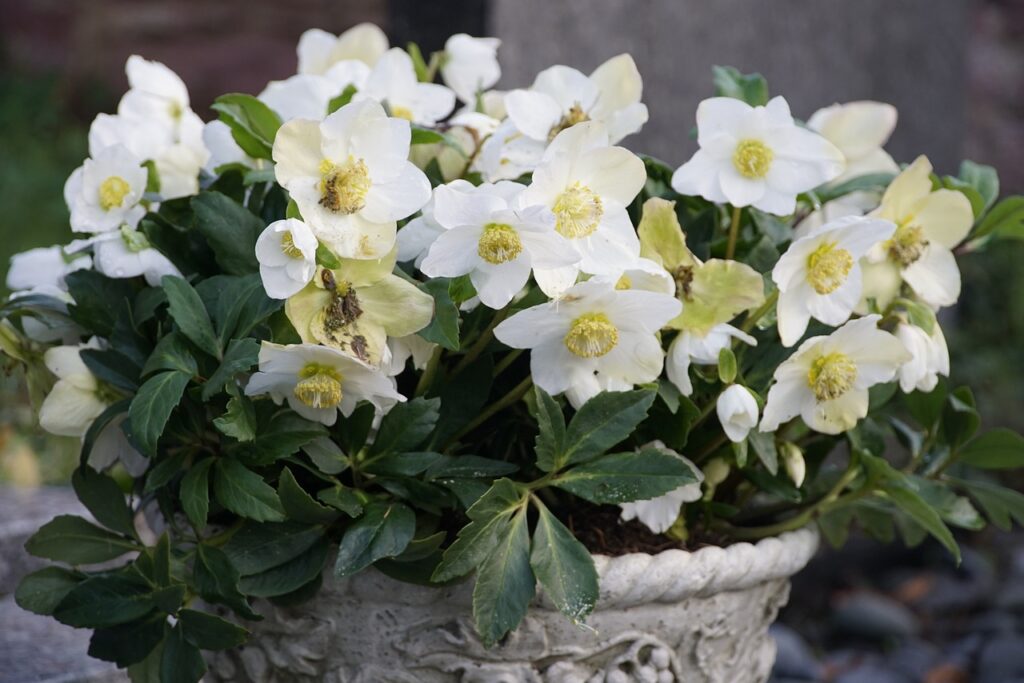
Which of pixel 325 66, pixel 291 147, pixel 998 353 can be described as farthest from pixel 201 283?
pixel 998 353

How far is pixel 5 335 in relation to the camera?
885mm

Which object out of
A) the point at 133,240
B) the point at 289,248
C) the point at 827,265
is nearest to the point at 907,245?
the point at 827,265

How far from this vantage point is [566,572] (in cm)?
77

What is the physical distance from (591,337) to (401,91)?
1.10 ft

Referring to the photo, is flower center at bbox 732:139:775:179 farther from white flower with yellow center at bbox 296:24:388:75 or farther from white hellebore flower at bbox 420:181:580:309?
white flower with yellow center at bbox 296:24:388:75

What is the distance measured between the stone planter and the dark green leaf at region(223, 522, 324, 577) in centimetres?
5

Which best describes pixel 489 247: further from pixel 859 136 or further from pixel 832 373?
pixel 859 136

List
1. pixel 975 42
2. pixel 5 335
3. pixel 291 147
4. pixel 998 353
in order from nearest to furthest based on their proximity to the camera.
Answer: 1. pixel 291 147
2. pixel 5 335
3. pixel 998 353
4. pixel 975 42

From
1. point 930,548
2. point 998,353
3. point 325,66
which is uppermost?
point 325,66

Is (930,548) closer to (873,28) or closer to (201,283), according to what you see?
(873,28)

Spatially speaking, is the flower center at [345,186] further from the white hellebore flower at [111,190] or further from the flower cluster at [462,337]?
the white hellebore flower at [111,190]

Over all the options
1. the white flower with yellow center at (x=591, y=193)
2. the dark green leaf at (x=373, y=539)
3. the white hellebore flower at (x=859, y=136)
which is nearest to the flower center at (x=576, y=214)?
the white flower with yellow center at (x=591, y=193)

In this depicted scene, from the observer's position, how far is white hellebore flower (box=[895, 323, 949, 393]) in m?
0.86

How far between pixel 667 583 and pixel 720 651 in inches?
4.8
